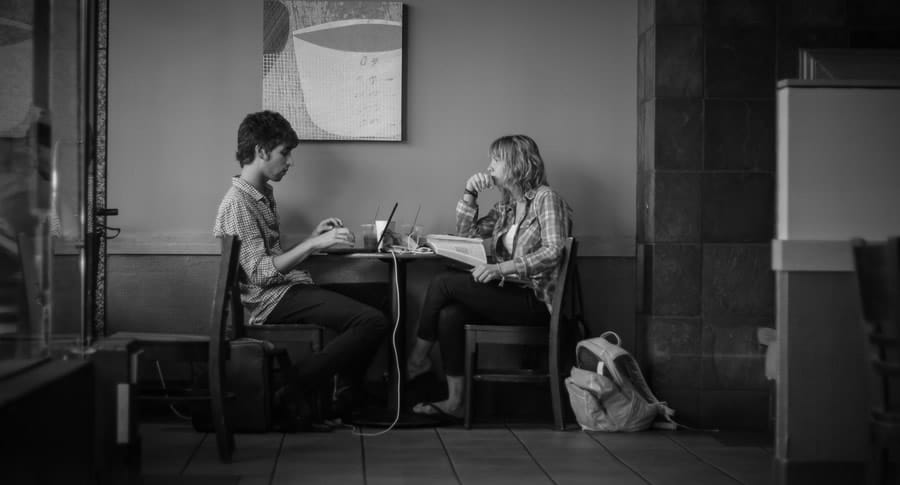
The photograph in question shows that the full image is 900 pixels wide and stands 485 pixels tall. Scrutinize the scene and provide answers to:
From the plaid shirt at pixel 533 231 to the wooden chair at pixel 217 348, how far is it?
1.38 metres

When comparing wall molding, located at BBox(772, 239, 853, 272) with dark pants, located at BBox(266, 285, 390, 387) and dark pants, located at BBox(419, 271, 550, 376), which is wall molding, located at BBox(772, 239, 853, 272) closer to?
dark pants, located at BBox(419, 271, 550, 376)

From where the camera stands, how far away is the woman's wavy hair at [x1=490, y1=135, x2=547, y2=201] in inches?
177

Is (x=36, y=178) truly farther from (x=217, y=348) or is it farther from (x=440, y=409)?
(x=440, y=409)

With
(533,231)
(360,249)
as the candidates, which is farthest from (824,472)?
(360,249)

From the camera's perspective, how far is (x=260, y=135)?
4371mm

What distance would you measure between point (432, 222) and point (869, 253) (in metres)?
2.50

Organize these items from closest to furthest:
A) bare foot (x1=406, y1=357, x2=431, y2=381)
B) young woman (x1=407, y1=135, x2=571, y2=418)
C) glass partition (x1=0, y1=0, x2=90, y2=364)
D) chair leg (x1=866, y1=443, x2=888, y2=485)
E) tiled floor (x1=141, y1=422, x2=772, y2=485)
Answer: glass partition (x1=0, y1=0, x2=90, y2=364)
chair leg (x1=866, y1=443, x2=888, y2=485)
tiled floor (x1=141, y1=422, x2=772, y2=485)
young woman (x1=407, y1=135, x2=571, y2=418)
bare foot (x1=406, y1=357, x2=431, y2=381)

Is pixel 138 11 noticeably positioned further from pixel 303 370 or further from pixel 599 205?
pixel 599 205

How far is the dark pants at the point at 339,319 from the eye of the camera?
13.9 ft

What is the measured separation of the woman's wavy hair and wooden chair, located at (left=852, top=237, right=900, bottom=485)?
1.96 meters

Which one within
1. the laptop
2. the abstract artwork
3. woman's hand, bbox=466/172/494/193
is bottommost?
the laptop

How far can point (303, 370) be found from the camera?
417 centimetres

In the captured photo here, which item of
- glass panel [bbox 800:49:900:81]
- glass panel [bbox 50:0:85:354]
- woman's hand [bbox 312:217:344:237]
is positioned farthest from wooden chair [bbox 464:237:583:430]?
glass panel [bbox 50:0:85:354]

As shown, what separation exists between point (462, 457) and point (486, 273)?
927mm
